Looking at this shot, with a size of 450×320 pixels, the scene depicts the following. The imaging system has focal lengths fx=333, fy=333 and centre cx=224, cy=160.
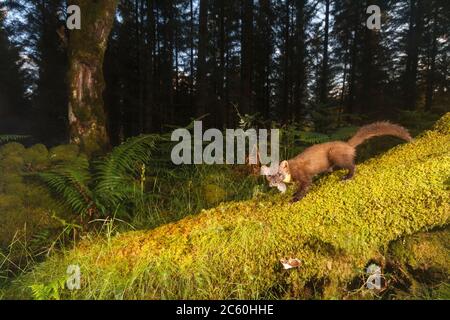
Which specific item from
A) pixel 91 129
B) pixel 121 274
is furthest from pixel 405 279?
pixel 91 129

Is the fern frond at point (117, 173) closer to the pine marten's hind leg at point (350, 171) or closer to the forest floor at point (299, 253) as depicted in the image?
the forest floor at point (299, 253)

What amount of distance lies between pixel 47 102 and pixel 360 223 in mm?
19539

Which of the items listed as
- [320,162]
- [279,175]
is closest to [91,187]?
[279,175]

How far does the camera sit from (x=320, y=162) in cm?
340

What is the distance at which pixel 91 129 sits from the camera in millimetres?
5844

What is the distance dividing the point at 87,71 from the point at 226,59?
57.3 ft

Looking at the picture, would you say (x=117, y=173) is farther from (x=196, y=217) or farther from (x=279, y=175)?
(x=279, y=175)

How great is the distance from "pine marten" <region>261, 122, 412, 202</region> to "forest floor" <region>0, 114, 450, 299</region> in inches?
10.4

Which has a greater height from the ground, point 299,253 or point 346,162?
point 346,162

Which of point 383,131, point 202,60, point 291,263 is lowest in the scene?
point 291,263

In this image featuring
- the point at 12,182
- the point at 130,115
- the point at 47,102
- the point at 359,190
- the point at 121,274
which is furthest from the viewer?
the point at 130,115

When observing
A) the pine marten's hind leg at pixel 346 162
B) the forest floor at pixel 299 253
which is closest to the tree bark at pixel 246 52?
the pine marten's hind leg at pixel 346 162
